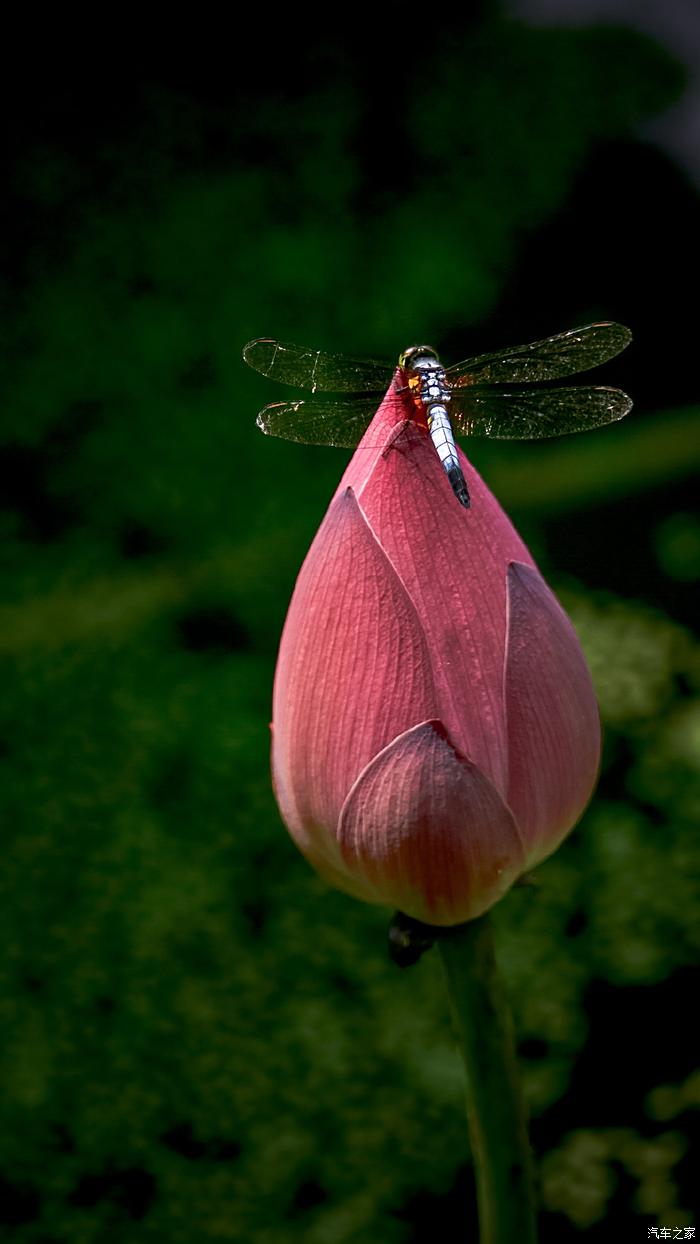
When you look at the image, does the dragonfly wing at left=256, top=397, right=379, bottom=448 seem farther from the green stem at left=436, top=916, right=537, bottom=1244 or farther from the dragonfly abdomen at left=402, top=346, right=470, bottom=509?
the green stem at left=436, top=916, right=537, bottom=1244

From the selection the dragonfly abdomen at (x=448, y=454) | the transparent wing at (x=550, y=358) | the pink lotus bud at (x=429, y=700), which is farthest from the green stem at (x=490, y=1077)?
the transparent wing at (x=550, y=358)

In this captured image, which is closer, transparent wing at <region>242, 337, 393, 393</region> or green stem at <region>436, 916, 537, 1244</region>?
green stem at <region>436, 916, 537, 1244</region>

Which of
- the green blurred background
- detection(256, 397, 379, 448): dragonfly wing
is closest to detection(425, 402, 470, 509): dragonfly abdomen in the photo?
detection(256, 397, 379, 448): dragonfly wing

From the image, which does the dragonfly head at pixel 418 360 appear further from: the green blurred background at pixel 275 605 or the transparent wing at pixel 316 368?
the green blurred background at pixel 275 605

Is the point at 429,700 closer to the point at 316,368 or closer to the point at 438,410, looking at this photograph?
the point at 438,410

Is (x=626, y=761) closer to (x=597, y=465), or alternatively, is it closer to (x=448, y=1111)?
(x=448, y=1111)
